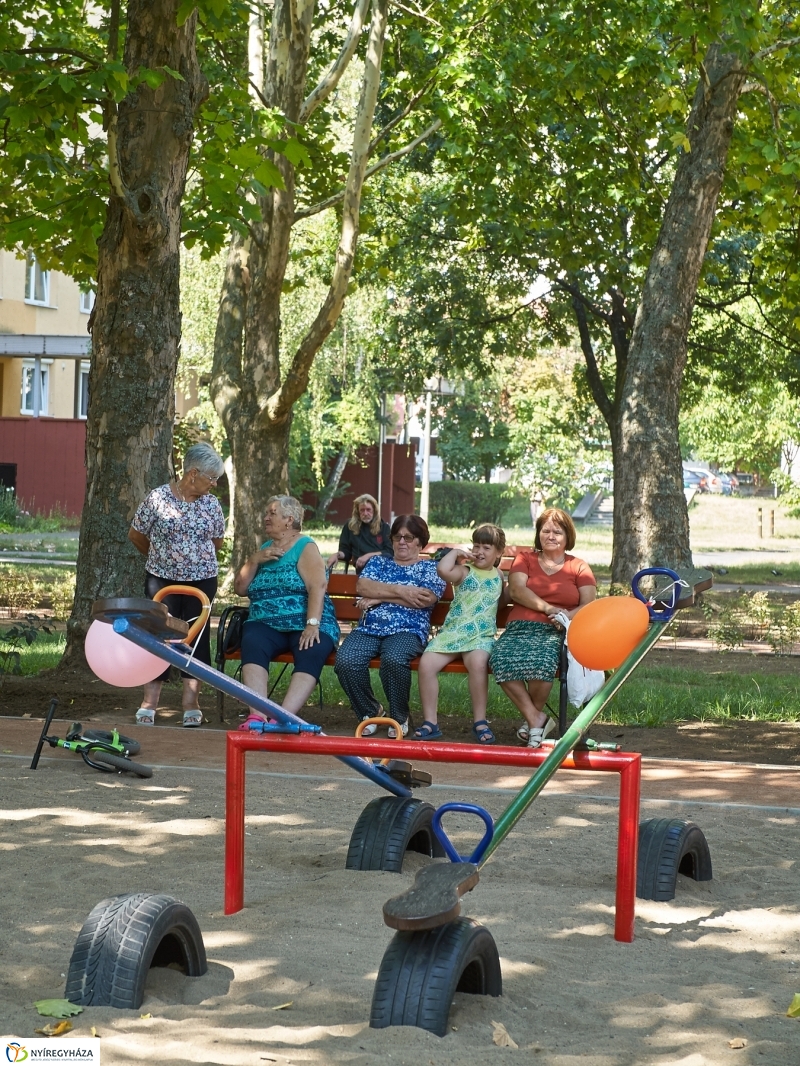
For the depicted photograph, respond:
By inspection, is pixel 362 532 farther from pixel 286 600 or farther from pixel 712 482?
pixel 712 482

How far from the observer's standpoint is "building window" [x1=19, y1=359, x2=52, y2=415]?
119 feet

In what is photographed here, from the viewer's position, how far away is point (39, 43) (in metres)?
10.3

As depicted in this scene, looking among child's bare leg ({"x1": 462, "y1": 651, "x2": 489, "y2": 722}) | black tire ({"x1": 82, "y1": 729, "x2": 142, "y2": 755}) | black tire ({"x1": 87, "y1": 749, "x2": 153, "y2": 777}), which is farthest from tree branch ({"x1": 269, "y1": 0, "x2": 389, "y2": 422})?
black tire ({"x1": 87, "y1": 749, "x2": 153, "y2": 777})

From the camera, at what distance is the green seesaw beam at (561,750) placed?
3.85 metres

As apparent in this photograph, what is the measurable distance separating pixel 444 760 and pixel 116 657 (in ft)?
3.41

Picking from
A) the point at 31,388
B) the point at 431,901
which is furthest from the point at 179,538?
the point at 31,388

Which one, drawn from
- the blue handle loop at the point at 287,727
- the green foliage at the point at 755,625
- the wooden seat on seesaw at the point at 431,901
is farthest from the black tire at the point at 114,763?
the green foliage at the point at 755,625

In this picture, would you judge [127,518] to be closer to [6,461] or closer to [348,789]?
[348,789]

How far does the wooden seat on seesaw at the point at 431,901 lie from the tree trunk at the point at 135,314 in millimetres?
6368

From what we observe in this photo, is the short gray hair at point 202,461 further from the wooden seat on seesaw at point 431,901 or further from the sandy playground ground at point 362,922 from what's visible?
the wooden seat on seesaw at point 431,901

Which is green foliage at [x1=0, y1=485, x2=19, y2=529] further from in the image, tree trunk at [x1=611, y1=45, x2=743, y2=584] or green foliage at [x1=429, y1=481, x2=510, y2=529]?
green foliage at [x1=429, y1=481, x2=510, y2=529]

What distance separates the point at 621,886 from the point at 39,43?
8.55 m

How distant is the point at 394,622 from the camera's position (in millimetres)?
8141

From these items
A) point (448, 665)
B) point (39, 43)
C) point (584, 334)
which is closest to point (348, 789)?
point (448, 665)
